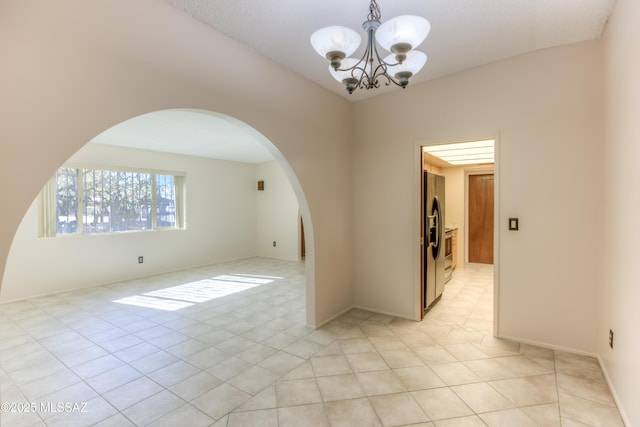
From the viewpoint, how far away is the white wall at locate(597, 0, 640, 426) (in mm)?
1665

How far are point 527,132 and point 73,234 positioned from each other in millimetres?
6410

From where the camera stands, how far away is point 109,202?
5.27 m

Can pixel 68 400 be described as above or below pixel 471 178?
below

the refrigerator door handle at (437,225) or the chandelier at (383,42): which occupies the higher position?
the chandelier at (383,42)

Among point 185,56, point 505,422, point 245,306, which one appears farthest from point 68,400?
point 505,422

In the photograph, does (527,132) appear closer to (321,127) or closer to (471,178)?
(321,127)

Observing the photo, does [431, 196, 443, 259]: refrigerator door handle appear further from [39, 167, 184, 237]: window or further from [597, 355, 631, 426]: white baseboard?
[39, 167, 184, 237]: window

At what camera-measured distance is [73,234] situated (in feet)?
15.9

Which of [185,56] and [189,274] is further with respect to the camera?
[189,274]

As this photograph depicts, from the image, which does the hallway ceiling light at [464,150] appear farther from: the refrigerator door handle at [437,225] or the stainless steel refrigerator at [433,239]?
the refrigerator door handle at [437,225]

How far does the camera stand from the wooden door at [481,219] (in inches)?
247

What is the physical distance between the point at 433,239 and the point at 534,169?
4.49ft

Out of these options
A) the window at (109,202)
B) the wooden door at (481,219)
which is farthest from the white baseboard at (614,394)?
the window at (109,202)

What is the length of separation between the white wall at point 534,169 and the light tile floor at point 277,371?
398 mm
